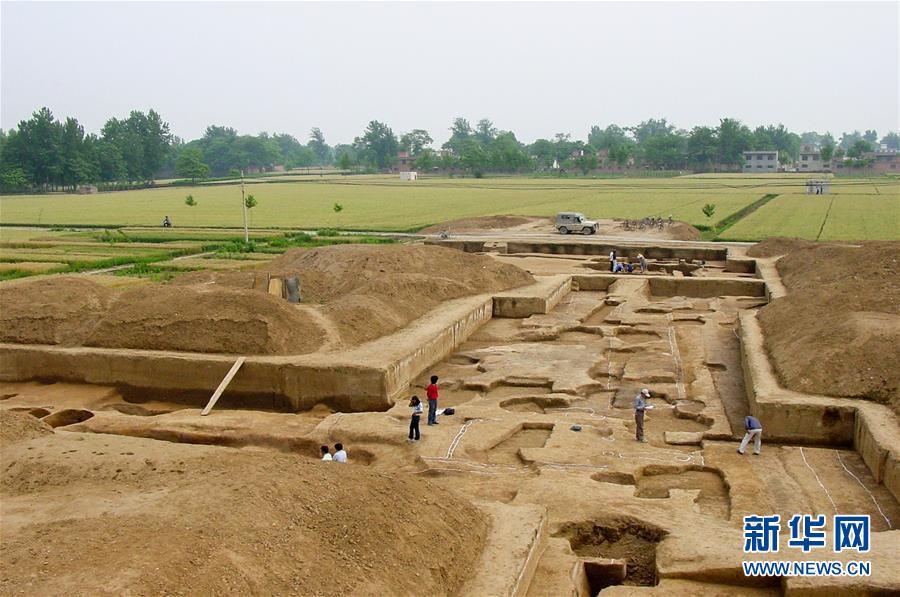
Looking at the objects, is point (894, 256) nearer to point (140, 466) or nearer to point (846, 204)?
point (140, 466)

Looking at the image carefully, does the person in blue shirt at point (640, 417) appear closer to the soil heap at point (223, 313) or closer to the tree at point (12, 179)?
the soil heap at point (223, 313)

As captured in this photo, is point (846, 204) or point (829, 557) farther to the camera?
point (846, 204)

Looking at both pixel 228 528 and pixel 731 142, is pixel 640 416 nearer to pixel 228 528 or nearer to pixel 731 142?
pixel 228 528

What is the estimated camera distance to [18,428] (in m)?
11.4

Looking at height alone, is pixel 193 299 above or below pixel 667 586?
above

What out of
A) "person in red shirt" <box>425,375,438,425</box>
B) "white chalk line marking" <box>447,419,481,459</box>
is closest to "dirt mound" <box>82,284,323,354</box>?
"person in red shirt" <box>425,375,438,425</box>

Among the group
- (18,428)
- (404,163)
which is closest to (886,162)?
(404,163)

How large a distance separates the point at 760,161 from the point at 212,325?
385 ft

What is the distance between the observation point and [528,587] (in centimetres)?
838

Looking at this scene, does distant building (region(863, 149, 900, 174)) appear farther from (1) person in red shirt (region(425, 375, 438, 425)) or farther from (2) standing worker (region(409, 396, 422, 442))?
(2) standing worker (region(409, 396, 422, 442))

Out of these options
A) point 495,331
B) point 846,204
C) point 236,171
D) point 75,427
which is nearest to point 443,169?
point 236,171

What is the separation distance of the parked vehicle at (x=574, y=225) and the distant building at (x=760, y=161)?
8812 cm

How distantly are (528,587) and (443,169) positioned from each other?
124 meters

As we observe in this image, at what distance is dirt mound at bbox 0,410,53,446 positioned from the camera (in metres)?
11.1
